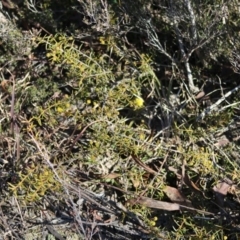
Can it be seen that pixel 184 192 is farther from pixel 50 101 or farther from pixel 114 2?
pixel 114 2

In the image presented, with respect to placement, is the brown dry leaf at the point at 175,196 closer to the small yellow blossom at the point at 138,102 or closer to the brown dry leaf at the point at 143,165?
the brown dry leaf at the point at 143,165

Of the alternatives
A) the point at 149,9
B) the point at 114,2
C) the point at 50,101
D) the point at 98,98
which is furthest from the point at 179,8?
the point at 50,101

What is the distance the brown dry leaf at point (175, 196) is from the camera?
2.65m

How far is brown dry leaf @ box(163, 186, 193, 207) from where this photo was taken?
2646 mm

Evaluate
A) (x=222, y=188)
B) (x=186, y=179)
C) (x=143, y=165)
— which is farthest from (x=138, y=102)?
(x=222, y=188)

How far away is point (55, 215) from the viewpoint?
2754 millimetres

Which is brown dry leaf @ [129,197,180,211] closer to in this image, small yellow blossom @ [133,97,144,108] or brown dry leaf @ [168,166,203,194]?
brown dry leaf @ [168,166,203,194]

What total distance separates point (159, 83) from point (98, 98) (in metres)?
0.31

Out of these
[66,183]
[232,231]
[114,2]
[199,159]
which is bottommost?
[232,231]

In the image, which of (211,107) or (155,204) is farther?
(211,107)

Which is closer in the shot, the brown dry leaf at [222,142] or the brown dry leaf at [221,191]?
the brown dry leaf at [221,191]

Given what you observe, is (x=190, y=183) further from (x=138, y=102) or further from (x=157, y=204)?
(x=138, y=102)

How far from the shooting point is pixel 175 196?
105 inches

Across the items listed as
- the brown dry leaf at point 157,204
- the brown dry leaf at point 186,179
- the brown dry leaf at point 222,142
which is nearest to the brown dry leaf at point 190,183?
the brown dry leaf at point 186,179
